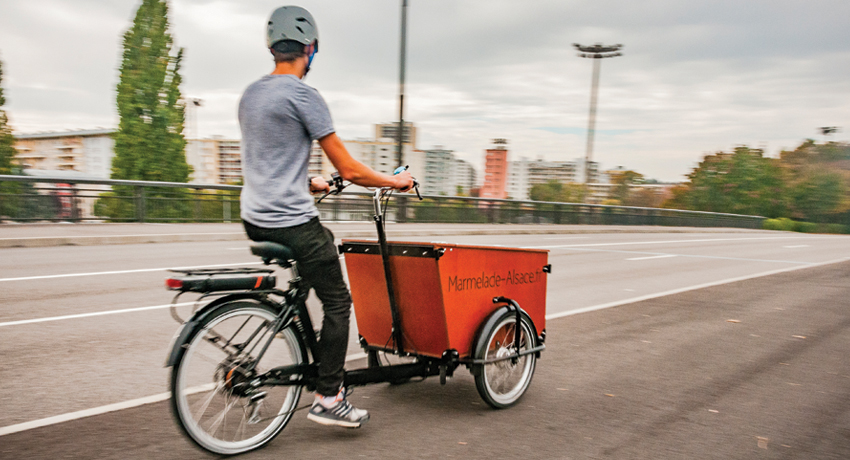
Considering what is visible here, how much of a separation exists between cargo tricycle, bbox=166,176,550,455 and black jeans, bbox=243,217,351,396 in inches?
2.6

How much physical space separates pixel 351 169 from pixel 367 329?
1.37m

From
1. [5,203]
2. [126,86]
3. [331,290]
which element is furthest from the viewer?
[126,86]

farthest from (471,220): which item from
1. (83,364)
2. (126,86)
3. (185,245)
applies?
(83,364)

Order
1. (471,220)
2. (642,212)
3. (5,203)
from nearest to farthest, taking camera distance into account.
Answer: (5,203), (471,220), (642,212)

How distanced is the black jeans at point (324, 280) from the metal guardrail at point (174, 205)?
5.72 m

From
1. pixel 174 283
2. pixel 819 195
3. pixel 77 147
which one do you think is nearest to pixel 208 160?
pixel 77 147

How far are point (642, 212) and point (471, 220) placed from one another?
549 inches

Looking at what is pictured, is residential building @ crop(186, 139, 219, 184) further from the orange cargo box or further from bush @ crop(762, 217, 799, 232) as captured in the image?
the orange cargo box

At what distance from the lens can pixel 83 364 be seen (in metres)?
4.59

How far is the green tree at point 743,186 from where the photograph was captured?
75.4 metres

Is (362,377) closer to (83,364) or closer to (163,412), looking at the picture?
(163,412)

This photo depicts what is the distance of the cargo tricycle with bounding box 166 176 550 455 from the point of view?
2992 millimetres

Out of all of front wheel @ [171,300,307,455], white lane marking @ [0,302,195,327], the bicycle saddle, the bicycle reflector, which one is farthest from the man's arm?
white lane marking @ [0,302,195,327]

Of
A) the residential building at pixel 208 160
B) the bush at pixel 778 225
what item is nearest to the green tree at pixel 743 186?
the bush at pixel 778 225
